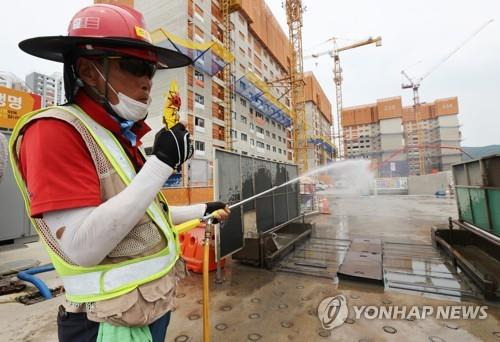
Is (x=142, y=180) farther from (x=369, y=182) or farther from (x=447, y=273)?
(x=369, y=182)

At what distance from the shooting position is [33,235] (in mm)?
5277

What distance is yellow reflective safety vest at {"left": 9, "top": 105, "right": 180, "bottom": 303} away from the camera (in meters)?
0.95

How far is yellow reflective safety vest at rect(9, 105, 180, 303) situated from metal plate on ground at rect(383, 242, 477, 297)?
173 inches

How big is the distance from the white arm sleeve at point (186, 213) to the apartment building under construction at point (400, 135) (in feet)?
276

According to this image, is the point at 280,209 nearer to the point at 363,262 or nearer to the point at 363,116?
the point at 363,262

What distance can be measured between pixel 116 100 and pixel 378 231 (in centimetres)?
949

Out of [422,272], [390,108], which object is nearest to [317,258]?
[422,272]

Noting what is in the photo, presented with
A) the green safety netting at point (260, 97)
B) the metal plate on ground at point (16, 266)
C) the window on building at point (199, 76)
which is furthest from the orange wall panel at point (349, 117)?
the metal plate on ground at point (16, 266)

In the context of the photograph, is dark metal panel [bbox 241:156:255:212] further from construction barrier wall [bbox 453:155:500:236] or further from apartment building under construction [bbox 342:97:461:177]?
apartment building under construction [bbox 342:97:461:177]

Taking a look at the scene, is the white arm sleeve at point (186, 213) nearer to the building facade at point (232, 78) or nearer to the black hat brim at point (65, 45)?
the black hat brim at point (65, 45)

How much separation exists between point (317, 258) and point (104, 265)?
5.48 meters

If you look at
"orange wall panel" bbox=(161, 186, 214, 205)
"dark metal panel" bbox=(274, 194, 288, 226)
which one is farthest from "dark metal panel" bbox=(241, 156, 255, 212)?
"orange wall panel" bbox=(161, 186, 214, 205)

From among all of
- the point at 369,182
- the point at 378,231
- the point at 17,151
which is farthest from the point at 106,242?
the point at 369,182

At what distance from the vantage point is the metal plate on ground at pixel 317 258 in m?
4.89
